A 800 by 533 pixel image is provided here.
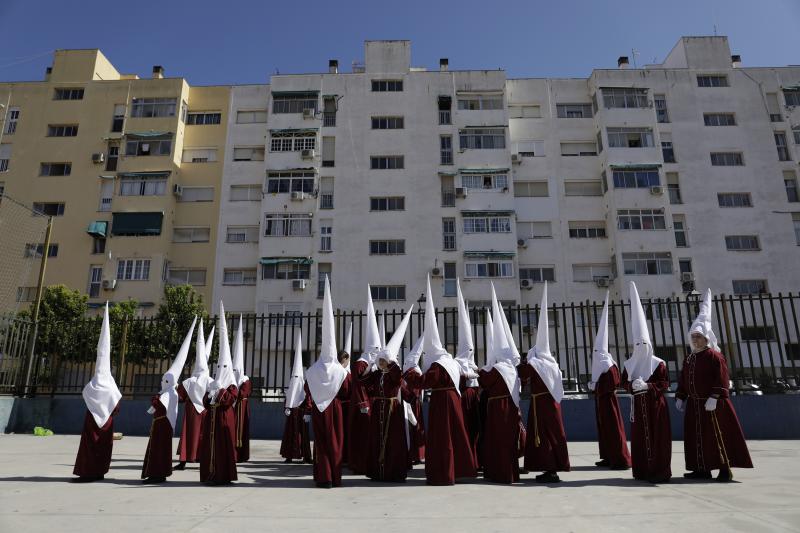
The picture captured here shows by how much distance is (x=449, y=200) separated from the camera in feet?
112

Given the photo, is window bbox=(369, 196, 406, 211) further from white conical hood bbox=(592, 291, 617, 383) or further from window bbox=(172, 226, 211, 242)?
white conical hood bbox=(592, 291, 617, 383)

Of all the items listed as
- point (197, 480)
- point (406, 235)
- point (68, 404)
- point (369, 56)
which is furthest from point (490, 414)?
point (369, 56)

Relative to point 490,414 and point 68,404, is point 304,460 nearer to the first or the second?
point 490,414

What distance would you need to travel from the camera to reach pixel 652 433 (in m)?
8.07

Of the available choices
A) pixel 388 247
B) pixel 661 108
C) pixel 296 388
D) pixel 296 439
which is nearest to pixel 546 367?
pixel 296 388

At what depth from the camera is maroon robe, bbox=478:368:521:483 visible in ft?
26.0

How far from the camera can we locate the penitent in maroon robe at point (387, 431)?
328 inches

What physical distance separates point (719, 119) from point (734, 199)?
5430 mm

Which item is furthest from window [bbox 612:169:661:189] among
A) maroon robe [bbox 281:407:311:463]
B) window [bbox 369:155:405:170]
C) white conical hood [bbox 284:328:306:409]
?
maroon robe [bbox 281:407:311:463]

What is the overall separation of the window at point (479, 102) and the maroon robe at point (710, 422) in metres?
29.4

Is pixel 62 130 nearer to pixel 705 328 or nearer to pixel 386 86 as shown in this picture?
pixel 386 86

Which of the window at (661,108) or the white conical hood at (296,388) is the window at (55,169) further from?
the window at (661,108)

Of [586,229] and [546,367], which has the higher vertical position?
[586,229]

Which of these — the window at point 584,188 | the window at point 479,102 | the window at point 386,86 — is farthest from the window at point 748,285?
the window at point 386,86
